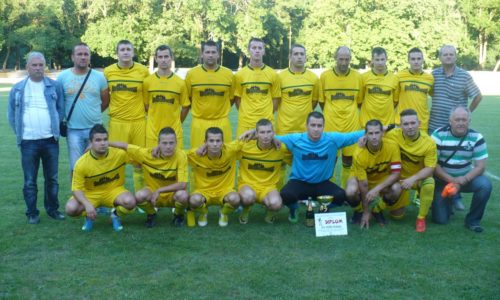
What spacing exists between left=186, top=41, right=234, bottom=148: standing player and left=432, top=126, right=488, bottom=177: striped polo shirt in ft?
8.22

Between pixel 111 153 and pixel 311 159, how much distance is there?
2.13 m

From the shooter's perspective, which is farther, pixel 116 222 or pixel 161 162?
pixel 161 162

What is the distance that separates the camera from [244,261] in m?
4.31

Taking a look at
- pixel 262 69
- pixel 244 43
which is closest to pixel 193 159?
pixel 262 69

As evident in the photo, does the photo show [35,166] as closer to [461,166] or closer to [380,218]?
[380,218]

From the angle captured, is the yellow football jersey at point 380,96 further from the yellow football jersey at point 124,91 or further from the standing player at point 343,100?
the yellow football jersey at point 124,91

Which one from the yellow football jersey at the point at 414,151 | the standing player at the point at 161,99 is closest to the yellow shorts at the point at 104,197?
the standing player at the point at 161,99

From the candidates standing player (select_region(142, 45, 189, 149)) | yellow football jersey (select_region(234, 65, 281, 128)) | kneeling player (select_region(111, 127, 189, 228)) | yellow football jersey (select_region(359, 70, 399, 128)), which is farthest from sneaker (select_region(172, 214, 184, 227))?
yellow football jersey (select_region(359, 70, 399, 128))

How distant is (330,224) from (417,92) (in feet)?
7.83

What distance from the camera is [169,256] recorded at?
4.43 metres

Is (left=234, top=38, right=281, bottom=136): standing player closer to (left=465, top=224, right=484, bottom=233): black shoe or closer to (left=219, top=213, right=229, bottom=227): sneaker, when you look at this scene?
(left=219, top=213, right=229, bottom=227): sneaker

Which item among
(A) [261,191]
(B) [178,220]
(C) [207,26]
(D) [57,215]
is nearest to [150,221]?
→ (B) [178,220]

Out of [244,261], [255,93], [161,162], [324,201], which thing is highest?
[255,93]

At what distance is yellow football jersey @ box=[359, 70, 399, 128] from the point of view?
641 cm
